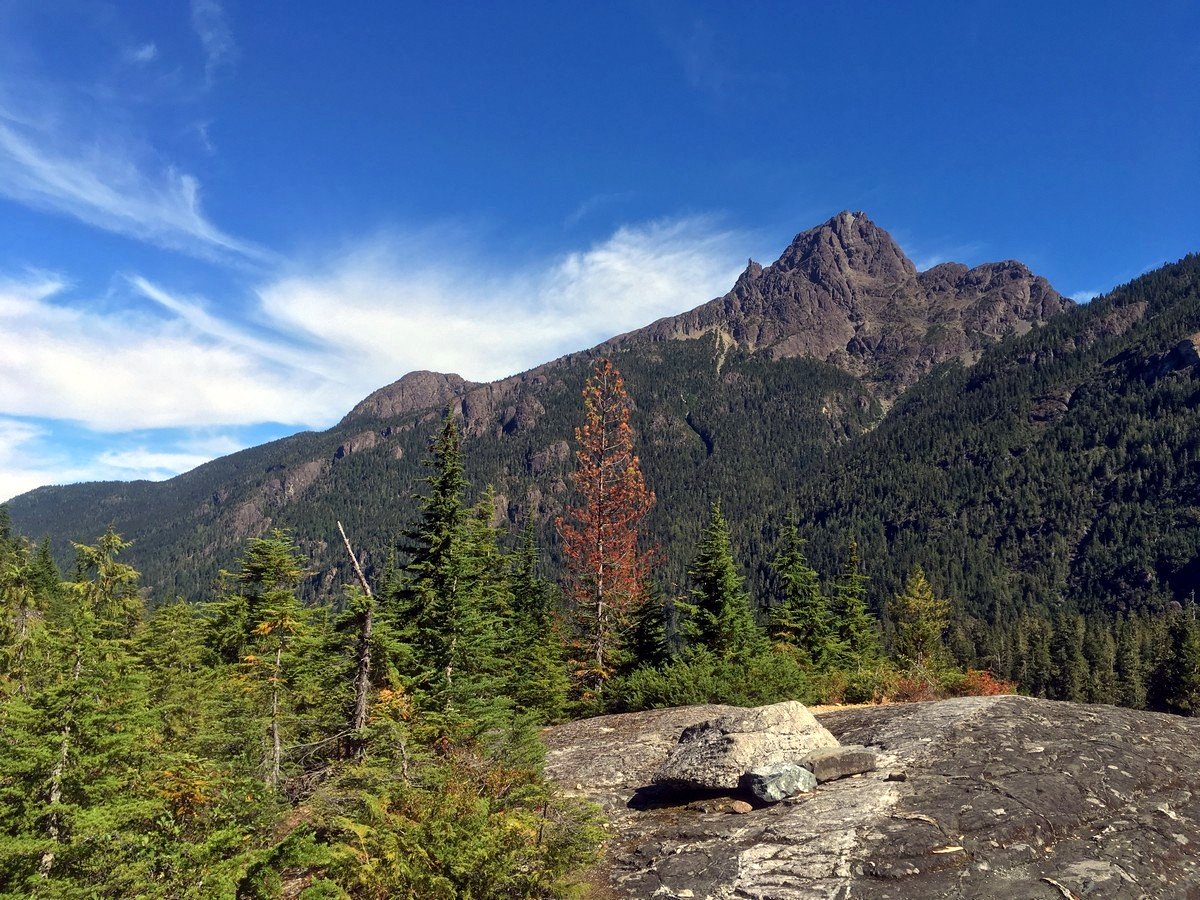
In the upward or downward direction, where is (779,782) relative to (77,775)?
downward

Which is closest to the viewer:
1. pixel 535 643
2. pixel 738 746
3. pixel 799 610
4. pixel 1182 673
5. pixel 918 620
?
pixel 738 746

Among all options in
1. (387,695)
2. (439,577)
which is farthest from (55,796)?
(439,577)

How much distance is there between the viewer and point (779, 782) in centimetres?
881

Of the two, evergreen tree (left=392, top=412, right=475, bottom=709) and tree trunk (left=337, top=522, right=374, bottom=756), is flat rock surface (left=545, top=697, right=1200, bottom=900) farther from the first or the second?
evergreen tree (left=392, top=412, right=475, bottom=709)

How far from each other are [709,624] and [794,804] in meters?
16.3

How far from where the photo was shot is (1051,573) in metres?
194

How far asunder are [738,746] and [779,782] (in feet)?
3.33

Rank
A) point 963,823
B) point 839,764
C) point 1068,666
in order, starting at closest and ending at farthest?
point 963,823, point 839,764, point 1068,666

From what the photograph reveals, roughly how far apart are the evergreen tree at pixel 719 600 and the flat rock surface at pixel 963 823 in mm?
13401

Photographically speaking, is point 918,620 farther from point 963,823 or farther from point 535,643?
point 963,823

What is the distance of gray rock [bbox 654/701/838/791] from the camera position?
952 cm

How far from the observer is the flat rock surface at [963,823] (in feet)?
21.2

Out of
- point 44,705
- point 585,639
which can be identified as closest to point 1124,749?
point 44,705

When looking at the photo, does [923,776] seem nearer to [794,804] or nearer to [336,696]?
[794,804]
